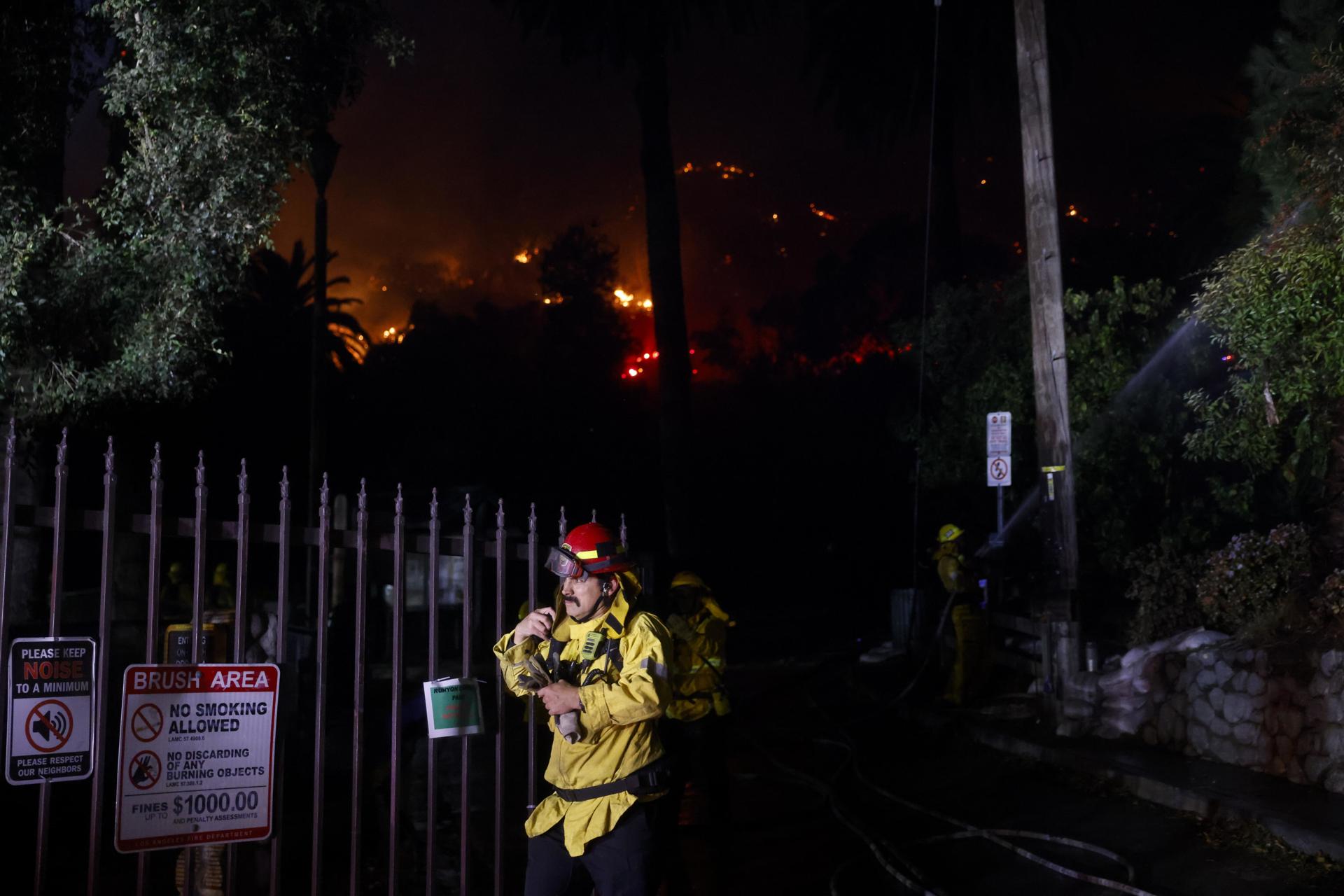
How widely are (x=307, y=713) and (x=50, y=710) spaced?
7.47 metres

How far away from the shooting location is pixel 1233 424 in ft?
34.7

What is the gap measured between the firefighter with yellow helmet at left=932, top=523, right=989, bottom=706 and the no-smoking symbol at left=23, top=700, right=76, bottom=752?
10485mm

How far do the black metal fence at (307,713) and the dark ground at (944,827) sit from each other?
1.85 meters

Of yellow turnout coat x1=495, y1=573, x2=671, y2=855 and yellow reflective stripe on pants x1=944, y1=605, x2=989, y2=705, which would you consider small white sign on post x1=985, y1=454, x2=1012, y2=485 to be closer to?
yellow reflective stripe on pants x1=944, y1=605, x2=989, y2=705

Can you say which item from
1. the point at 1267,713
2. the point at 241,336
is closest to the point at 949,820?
the point at 1267,713

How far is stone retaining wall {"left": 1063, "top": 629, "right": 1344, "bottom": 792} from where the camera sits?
26.6 feet

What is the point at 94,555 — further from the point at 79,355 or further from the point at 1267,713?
the point at 1267,713

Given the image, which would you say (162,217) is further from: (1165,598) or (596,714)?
(1165,598)

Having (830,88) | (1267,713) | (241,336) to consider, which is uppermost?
(830,88)

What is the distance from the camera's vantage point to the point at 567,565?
4.52 metres

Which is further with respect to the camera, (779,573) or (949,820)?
(779,573)

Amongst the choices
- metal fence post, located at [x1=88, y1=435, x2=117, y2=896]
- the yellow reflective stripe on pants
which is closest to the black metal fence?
metal fence post, located at [x1=88, y1=435, x2=117, y2=896]

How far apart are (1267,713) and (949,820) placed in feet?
8.20

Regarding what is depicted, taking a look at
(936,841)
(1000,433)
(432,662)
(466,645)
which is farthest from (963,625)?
(432,662)
